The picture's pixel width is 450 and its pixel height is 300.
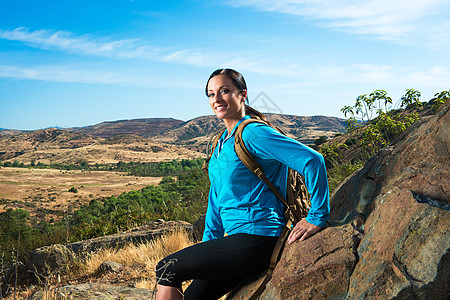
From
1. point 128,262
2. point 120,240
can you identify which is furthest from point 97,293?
point 120,240

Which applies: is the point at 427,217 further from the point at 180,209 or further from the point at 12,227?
the point at 12,227

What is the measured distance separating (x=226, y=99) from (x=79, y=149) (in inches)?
4531

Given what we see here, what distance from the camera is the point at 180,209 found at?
9133 mm

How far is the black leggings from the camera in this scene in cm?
207

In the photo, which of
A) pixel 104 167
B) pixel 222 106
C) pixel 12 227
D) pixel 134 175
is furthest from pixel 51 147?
pixel 222 106

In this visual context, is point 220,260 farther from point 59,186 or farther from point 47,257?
point 59,186

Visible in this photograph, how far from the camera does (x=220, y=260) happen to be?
2.08 meters

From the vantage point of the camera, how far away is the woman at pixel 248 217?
1.98 m

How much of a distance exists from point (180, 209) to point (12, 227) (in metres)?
8.04

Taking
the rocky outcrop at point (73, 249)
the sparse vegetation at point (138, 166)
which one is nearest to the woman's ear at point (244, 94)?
the rocky outcrop at point (73, 249)

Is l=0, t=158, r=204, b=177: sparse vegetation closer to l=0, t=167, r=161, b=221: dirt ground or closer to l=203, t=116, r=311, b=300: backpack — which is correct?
l=0, t=167, r=161, b=221: dirt ground

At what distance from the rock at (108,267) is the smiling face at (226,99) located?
12.0ft

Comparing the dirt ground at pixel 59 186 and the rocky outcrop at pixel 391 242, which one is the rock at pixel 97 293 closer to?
the rocky outcrop at pixel 391 242

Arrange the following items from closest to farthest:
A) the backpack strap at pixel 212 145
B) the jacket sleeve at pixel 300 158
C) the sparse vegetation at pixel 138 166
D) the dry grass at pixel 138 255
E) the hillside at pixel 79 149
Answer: the jacket sleeve at pixel 300 158 → the backpack strap at pixel 212 145 → the dry grass at pixel 138 255 → the sparse vegetation at pixel 138 166 → the hillside at pixel 79 149
